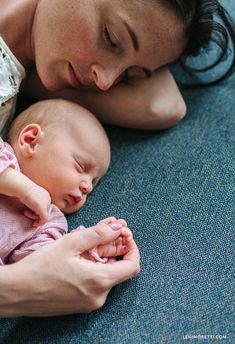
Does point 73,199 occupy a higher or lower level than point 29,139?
lower

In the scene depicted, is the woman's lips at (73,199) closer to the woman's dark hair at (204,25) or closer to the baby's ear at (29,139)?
the baby's ear at (29,139)

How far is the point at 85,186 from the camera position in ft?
4.25

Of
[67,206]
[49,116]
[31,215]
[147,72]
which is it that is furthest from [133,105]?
[31,215]

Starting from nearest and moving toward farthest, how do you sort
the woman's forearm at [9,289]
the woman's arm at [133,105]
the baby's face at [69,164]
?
the woman's forearm at [9,289] < the baby's face at [69,164] < the woman's arm at [133,105]

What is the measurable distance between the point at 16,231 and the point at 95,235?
0.68ft

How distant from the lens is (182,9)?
53.1 inches

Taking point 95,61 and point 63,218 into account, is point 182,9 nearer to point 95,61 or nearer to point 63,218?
point 95,61

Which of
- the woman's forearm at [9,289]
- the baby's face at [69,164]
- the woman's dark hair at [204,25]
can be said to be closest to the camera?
the woman's forearm at [9,289]

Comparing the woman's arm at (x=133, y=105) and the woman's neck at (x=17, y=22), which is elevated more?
the woman's neck at (x=17, y=22)

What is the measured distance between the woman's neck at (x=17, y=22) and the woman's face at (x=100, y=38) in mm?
60

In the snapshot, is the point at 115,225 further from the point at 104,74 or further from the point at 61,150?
the point at 104,74

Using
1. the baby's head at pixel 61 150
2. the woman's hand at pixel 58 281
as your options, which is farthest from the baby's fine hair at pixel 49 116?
the woman's hand at pixel 58 281

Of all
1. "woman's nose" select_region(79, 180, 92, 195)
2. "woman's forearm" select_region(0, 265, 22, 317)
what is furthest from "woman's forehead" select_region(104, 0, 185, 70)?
"woman's forearm" select_region(0, 265, 22, 317)

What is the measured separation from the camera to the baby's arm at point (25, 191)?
1.12 meters
